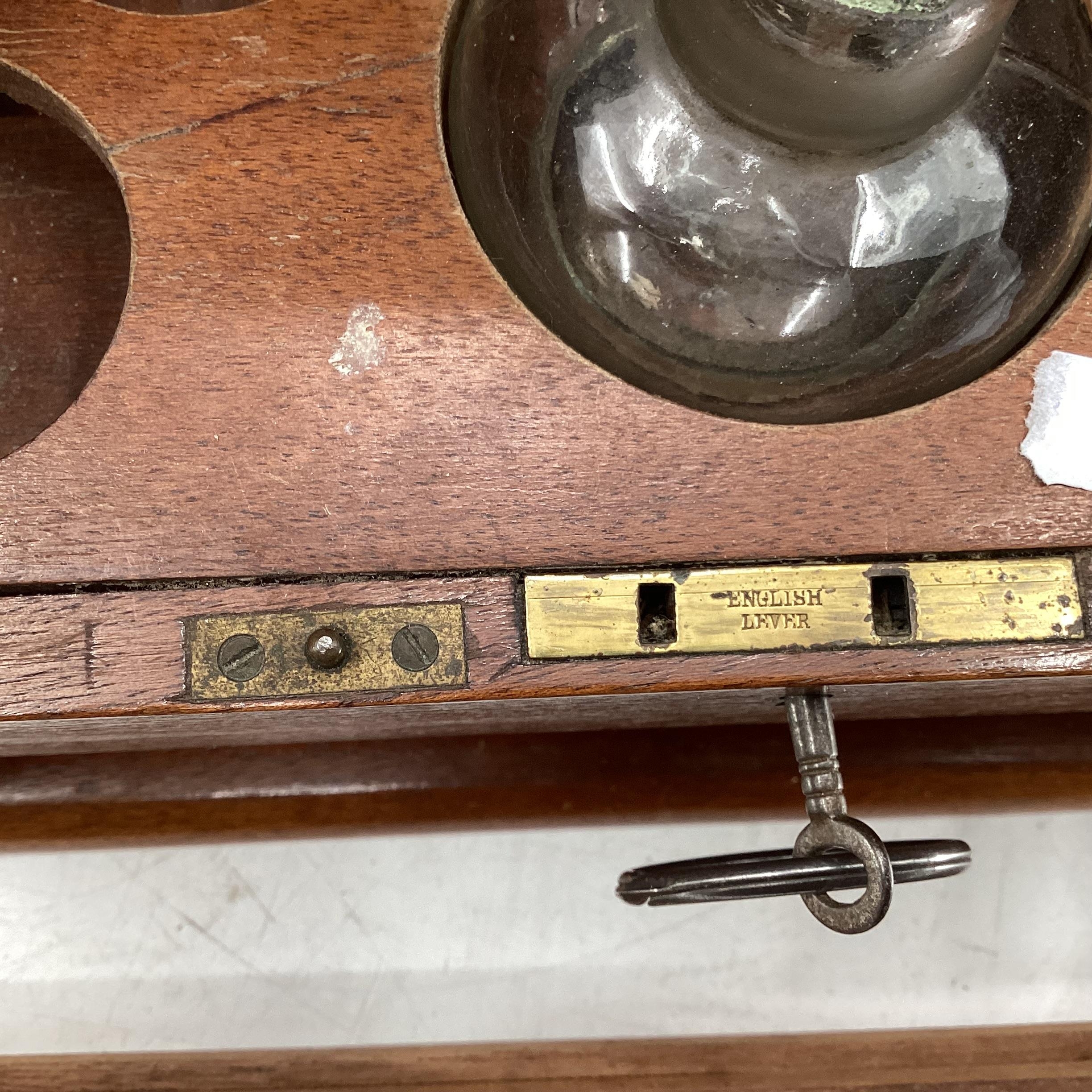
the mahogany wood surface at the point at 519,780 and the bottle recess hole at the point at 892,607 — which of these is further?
the mahogany wood surface at the point at 519,780

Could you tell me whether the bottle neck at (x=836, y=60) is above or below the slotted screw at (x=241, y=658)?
above

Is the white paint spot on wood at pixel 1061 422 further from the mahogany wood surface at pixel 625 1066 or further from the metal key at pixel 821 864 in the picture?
the mahogany wood surface at pixel 625 1066

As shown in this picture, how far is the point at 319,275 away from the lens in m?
0.62

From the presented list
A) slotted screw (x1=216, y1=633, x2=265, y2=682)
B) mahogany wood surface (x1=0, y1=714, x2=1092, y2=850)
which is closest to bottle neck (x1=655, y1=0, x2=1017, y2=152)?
slotted screw (x1=216, y1=633, x2=265, y2=682)

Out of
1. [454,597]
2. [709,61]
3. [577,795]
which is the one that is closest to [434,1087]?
[577,795]

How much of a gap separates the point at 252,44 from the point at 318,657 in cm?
31

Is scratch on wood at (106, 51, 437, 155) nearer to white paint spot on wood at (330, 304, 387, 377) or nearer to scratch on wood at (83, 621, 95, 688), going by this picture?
white paint spot on wood at (330, 304, 387, 377)

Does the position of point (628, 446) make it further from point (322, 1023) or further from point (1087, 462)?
point (322, 1023)

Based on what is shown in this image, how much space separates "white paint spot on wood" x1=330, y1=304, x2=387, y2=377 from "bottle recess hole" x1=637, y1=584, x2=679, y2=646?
0.17m

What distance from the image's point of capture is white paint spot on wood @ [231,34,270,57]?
24.9 inches

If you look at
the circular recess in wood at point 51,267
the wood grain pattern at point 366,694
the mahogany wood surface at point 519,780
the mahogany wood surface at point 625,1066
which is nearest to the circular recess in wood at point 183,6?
the circular recess in wood at point 51,267

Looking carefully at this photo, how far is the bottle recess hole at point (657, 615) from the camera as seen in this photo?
623 millimetres

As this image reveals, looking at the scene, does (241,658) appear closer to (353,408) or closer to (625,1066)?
(353,408)

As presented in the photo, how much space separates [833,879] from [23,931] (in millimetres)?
672
